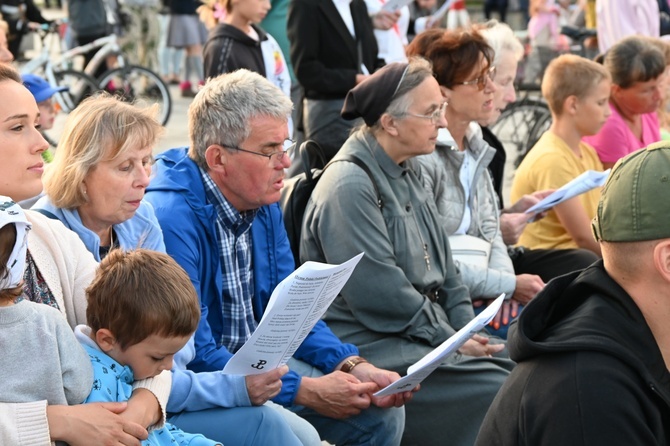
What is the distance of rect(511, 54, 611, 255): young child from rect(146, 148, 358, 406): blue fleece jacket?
1.93 meters

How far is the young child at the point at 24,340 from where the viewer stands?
7.45 ft

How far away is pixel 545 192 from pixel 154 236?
2445 mm

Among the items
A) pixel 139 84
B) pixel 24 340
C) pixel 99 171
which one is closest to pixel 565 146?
pixel 99 171

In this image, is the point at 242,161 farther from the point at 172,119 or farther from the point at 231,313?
the point at 172,119

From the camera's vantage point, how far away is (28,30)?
11.5 meters

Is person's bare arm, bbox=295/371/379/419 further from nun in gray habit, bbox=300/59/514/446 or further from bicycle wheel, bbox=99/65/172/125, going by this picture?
bicycle wheel, bbox=99/65/172/125

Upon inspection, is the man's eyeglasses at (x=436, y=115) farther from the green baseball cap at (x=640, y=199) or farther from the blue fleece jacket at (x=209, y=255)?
the green baseball cap at (x=640, y=199)

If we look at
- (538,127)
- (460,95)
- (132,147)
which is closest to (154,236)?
(132,147)

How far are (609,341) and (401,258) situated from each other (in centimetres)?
188

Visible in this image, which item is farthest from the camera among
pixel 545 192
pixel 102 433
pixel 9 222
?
pixel 545 192

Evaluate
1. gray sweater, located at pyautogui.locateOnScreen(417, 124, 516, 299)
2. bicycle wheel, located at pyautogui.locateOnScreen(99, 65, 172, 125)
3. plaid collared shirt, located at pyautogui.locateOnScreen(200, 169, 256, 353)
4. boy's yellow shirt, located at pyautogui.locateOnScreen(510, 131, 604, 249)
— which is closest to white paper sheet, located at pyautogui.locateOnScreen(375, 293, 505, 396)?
plaid collared shirt, located at pyautogui.locateOnScreen(200, 169, 256, 353)

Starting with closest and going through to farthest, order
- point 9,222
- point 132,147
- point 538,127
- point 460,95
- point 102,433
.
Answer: point 9,222, point 102,433, point 132,147, point 460,95, point 538,127

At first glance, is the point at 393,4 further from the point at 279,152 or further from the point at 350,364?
the point at 350,364

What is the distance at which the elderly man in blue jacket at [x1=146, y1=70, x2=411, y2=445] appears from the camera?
11.1 feet
